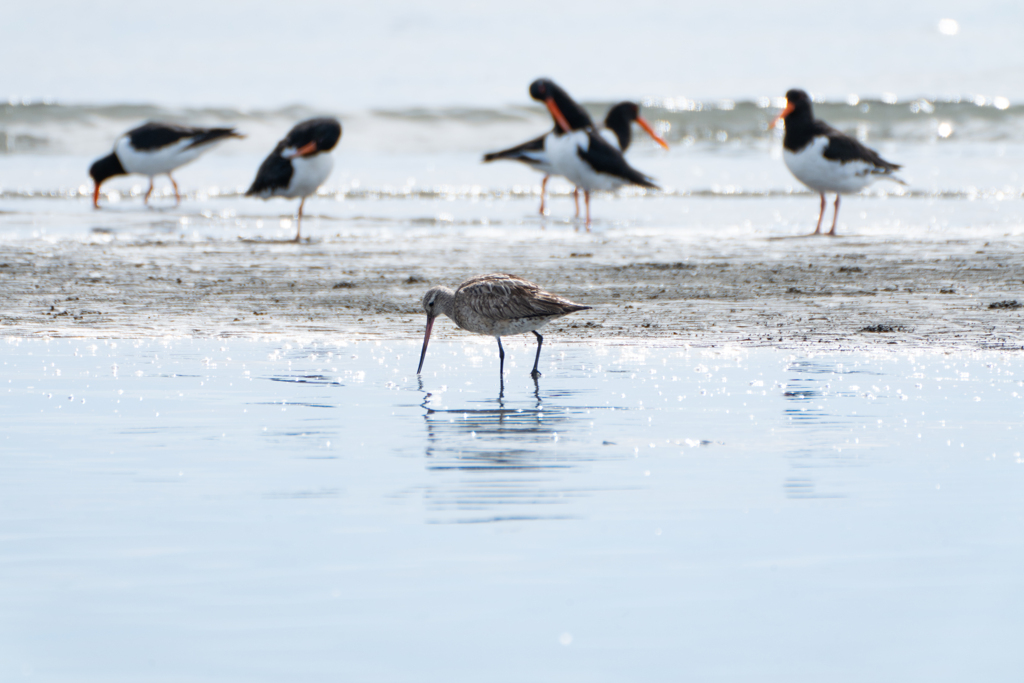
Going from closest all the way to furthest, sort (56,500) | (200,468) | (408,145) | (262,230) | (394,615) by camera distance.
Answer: (394,615) < (56,500) < (200,468) < (262,230) < (408,145)

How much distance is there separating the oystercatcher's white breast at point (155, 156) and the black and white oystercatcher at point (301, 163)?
172 inches

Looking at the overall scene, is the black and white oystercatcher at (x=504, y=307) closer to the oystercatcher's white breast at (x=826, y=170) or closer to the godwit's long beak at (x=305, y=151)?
the godwit's long beak at (x=305, y=151)

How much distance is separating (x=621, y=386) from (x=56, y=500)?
3249 millimetres

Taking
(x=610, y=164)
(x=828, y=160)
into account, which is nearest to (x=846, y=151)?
(x=828, y=160)

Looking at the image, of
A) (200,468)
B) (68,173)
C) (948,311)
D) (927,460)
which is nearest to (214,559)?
(200,468)

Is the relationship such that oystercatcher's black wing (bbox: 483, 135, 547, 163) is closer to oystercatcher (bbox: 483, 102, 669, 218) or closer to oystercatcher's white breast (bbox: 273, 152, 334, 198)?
oystercatcher (bbox: 483, 102, 669, 218)

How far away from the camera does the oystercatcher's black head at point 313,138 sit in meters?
14.7

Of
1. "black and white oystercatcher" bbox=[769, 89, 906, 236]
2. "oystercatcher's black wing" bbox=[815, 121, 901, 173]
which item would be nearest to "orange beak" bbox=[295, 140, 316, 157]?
"black and white oystercatcher" bbox=[769, 89, 906, 236]

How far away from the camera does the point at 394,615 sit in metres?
3.48

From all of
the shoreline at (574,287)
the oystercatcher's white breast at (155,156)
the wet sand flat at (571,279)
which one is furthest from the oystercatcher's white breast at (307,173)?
the oystercatcher's white breast at (155,156)

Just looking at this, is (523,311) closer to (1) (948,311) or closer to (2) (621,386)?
(2) (621,386)

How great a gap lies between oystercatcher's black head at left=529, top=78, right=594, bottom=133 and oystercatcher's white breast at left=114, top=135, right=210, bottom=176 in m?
5.18

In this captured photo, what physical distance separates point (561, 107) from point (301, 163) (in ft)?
15.2

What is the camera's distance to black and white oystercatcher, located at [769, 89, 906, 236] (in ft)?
46.8
